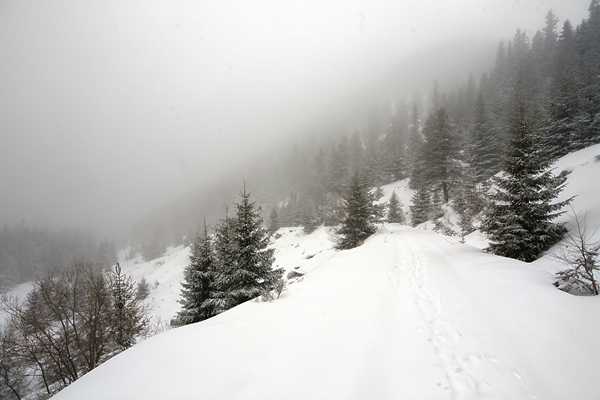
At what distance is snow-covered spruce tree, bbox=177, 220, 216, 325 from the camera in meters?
9.52

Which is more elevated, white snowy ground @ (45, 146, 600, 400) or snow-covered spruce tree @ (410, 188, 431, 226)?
white snowy ground @ (45, 146, 600, 400)

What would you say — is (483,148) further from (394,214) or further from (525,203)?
(525,203)

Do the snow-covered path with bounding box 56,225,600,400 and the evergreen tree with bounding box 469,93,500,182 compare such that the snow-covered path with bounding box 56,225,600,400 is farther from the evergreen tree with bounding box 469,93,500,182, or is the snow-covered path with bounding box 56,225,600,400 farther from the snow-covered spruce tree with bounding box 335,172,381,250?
the evergreen tree with bounding box 469,93,500,182

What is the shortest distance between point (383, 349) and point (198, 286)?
941 centimetres

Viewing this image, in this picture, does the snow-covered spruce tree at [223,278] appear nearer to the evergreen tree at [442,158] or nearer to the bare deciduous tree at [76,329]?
the bare deciduous tree at [76,329]

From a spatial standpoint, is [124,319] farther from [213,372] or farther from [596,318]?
[596,318]

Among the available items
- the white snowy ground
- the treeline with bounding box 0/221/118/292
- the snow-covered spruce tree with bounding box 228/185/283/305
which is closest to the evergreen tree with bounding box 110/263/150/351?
the snow-covered spruce tree with bounding box 228/185/283/305

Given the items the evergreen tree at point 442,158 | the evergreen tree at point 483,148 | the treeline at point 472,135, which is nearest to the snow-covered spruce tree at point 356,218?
the treeline at point 472,135

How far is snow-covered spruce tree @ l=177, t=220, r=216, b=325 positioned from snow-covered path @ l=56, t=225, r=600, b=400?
232 inches

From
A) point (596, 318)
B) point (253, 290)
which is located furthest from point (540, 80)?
point (253, 290)

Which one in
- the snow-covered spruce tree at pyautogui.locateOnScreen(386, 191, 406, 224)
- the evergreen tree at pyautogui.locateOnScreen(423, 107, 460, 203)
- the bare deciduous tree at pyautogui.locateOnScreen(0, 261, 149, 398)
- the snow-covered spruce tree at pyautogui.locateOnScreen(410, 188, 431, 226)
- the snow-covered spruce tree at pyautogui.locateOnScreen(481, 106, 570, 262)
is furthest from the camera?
the evergreen tree at pyautogui.locateOnScreen(423, 107, 460, 203)

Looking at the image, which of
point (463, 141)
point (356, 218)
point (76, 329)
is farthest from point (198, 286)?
point (463, 141)

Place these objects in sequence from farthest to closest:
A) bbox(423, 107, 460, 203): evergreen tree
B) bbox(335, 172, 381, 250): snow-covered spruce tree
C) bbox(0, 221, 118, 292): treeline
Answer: bbox(0, 221, 118, 292): treeline → bbox(423, 107, 460, 203): evergreen tree → bbox(335, 172, 381, 250): snow-covered spruce tree

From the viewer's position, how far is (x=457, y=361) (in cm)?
307
